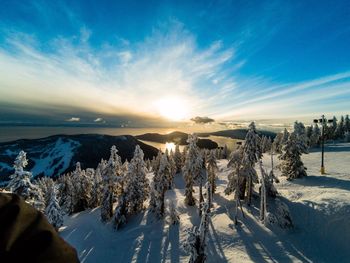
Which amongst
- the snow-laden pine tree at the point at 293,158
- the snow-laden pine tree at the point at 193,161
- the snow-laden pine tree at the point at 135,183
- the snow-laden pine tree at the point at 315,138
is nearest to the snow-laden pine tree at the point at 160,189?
the snow-laden pine tree at the point at 135,183

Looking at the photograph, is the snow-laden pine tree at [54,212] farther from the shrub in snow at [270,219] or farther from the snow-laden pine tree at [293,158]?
the snow-laden pine tree at [293,158]

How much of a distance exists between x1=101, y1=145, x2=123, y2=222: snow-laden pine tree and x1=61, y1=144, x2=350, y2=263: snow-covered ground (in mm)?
2458

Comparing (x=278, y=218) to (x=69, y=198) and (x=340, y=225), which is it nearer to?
(x=340, y=225)

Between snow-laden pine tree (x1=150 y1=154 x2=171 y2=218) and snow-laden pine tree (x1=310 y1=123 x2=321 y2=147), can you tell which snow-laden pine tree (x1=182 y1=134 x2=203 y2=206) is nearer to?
snow-laden pine tree (x1=150 y1=154 x2=171 y2=218)

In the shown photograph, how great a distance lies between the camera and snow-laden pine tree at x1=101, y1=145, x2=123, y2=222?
38.3m

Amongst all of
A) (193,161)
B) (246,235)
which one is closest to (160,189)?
(193,161)

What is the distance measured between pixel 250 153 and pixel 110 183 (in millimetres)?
23935

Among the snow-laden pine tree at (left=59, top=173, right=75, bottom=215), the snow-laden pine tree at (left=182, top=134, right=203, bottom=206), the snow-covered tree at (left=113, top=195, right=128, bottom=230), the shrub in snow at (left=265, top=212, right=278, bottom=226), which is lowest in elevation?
→ the snow-laden pine tree at (left=59, top=173, right=75, bottom=215)

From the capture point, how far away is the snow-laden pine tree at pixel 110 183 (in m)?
38.3

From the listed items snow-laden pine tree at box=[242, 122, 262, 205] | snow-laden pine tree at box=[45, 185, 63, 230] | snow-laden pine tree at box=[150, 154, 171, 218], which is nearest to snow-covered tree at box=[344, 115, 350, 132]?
snow-laden pine tree at box=[242, 122, 262, 205]

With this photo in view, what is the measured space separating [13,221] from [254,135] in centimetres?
3331

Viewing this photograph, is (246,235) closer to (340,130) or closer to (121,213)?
(121,213)

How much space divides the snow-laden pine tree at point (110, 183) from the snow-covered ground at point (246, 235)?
2.46 meters

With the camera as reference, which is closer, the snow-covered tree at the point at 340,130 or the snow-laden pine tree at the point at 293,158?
the snow-laden pine tree at the point at 293,158
